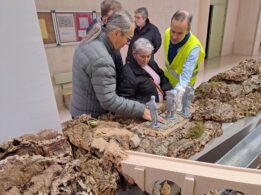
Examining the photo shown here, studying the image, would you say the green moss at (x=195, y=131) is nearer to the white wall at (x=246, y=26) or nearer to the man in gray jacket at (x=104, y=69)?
the man in gray jacket at (x=104, y=69)

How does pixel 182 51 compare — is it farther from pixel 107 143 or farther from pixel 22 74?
pixel 22 74

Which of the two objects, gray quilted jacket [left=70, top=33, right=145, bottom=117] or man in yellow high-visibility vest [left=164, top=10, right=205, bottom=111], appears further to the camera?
man in yellow high-visibility vest [left=164, top=10, right=205, bottom=111]

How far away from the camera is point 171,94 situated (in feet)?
3.94

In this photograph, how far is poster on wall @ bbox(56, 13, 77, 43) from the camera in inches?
137

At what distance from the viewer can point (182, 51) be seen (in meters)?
1.81

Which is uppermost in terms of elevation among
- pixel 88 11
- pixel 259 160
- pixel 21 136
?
pixel 88 11

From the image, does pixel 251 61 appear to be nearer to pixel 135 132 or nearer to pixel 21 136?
pixel 135 132

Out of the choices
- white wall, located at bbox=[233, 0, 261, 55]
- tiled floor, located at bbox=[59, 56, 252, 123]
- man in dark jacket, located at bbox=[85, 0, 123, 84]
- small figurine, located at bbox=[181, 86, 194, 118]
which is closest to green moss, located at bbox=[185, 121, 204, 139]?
small figurine, located at bbox=[181, 86, 194, 118]

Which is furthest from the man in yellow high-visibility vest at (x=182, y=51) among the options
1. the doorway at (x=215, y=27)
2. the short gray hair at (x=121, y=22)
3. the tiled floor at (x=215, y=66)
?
the doorway at (x=215, y=27)

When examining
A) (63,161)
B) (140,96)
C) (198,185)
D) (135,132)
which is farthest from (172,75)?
(63,161)

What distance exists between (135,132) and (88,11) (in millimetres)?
3157

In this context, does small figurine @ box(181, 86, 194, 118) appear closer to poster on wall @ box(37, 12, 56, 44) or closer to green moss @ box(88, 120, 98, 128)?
green moss @ box(88, 120, 98, 128)

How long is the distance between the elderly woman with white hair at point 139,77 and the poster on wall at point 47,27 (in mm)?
2455

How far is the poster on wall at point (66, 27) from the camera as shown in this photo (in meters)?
3.48
